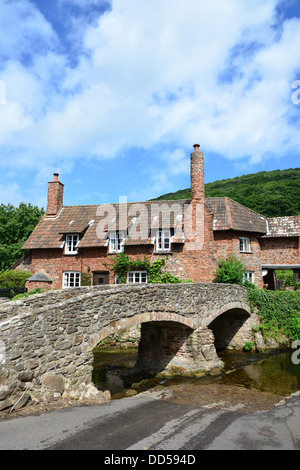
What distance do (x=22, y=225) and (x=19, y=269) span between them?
1230cm

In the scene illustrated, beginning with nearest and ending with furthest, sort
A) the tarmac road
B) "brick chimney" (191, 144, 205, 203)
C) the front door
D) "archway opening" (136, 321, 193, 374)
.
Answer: the tarmac road, "archway opening" (136, 321, 193, 374), "brick chimney" (191, 144, 205, 203), the front door

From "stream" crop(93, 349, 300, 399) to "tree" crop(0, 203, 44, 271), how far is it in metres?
19.2

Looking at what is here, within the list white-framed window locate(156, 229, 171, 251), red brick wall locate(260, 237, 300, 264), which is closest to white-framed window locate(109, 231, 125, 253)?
white-framed window locate(156, 229, 171, 251)

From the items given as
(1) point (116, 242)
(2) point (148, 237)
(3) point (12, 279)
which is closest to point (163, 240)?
(2) point (148, 237)

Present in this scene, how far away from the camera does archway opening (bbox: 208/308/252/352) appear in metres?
21.2

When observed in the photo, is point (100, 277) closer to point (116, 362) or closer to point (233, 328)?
point (116, 362)

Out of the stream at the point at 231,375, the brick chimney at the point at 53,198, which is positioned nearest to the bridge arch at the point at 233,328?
the stream at the point at 231,375

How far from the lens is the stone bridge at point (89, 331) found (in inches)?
314

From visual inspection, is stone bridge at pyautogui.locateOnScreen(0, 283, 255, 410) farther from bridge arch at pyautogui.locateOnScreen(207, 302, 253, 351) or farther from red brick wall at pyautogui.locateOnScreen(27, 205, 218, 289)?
red brick wall at pyautogui.locateOnScreen(27, 205, 218, 289)

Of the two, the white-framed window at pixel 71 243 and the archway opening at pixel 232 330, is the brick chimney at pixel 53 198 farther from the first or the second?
the archway opening at pixel 232 330

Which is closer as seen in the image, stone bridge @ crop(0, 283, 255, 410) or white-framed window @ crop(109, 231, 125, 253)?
stone bridge @ crop(0, 283, 255, 410)

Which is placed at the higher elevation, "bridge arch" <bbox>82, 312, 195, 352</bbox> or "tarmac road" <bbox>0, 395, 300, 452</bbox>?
"bridge arch" <bbox>82, 312, 195, 352</bbox>

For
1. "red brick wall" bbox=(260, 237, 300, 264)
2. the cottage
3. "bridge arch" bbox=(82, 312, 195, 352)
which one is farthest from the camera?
"red brick wall" bbox=(260, 237, 300, 264)
